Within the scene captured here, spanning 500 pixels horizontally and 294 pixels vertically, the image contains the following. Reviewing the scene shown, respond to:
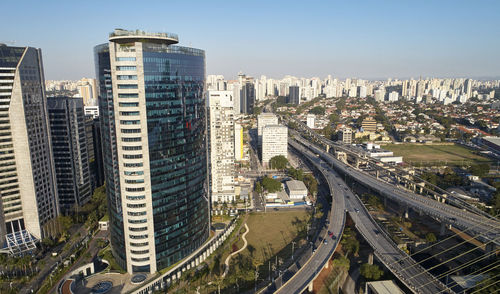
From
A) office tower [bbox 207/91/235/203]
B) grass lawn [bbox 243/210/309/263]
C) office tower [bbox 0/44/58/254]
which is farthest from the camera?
office tower [bbox 207/91/235/203]

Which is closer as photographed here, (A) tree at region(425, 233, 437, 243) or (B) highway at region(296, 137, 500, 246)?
(B) highway at region(296, 137, 500, 246)

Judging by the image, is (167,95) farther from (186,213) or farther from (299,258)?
(299,258)

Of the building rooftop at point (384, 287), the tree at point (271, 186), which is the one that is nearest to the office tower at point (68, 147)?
the tree at point (271, 186)

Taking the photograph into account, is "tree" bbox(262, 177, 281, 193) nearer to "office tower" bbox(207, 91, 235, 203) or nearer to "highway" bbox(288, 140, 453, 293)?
"office tower" bbox(207, 91, 235, 203)

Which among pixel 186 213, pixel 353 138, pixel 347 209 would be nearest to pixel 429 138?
pixel 353 138

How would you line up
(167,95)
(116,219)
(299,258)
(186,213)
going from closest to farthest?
(167,95)
(116,219)
(186,213)
(299,258)

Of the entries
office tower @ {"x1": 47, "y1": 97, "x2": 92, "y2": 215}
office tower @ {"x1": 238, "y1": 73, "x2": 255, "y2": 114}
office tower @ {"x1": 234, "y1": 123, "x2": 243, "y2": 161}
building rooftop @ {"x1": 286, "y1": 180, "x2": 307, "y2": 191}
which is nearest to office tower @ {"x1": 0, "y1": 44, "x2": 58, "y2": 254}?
office tower @ {"x1": 47, "y1": 97, "x2": 92, "y2": 215}
